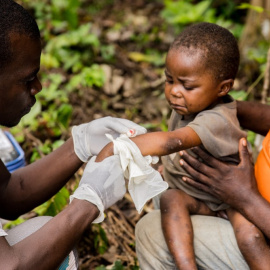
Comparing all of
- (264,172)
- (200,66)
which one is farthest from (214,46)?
(264,172)

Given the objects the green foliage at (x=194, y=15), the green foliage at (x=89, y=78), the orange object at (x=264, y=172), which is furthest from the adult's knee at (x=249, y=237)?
the green foliage at (x=194, y=15)

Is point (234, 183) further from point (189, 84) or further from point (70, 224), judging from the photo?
point (70, 224)

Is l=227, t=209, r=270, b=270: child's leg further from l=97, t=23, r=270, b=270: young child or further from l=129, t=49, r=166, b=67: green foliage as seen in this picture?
l=129, t=49, r=166, b=67: green foliage

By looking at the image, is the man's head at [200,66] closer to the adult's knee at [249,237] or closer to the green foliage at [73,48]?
the adult's knee at [249,237]

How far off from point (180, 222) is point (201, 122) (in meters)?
0.47

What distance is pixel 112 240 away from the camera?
311 centimetres

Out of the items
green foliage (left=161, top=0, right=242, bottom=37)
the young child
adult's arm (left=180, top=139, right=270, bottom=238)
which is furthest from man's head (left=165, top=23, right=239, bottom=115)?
green foliage (left=161, top=0, right=242, bottom=37)

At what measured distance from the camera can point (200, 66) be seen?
2.25 metres

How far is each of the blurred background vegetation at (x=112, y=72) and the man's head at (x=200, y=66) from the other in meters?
0.94

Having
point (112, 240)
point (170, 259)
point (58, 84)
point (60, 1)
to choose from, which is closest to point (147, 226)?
point (170, 259)

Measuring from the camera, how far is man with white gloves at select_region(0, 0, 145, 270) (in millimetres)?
1845

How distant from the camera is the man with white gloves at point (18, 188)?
1.84 m

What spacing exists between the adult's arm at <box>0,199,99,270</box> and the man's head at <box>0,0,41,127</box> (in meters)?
0.49

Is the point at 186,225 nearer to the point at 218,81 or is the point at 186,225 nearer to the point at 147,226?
the point at 147,226
